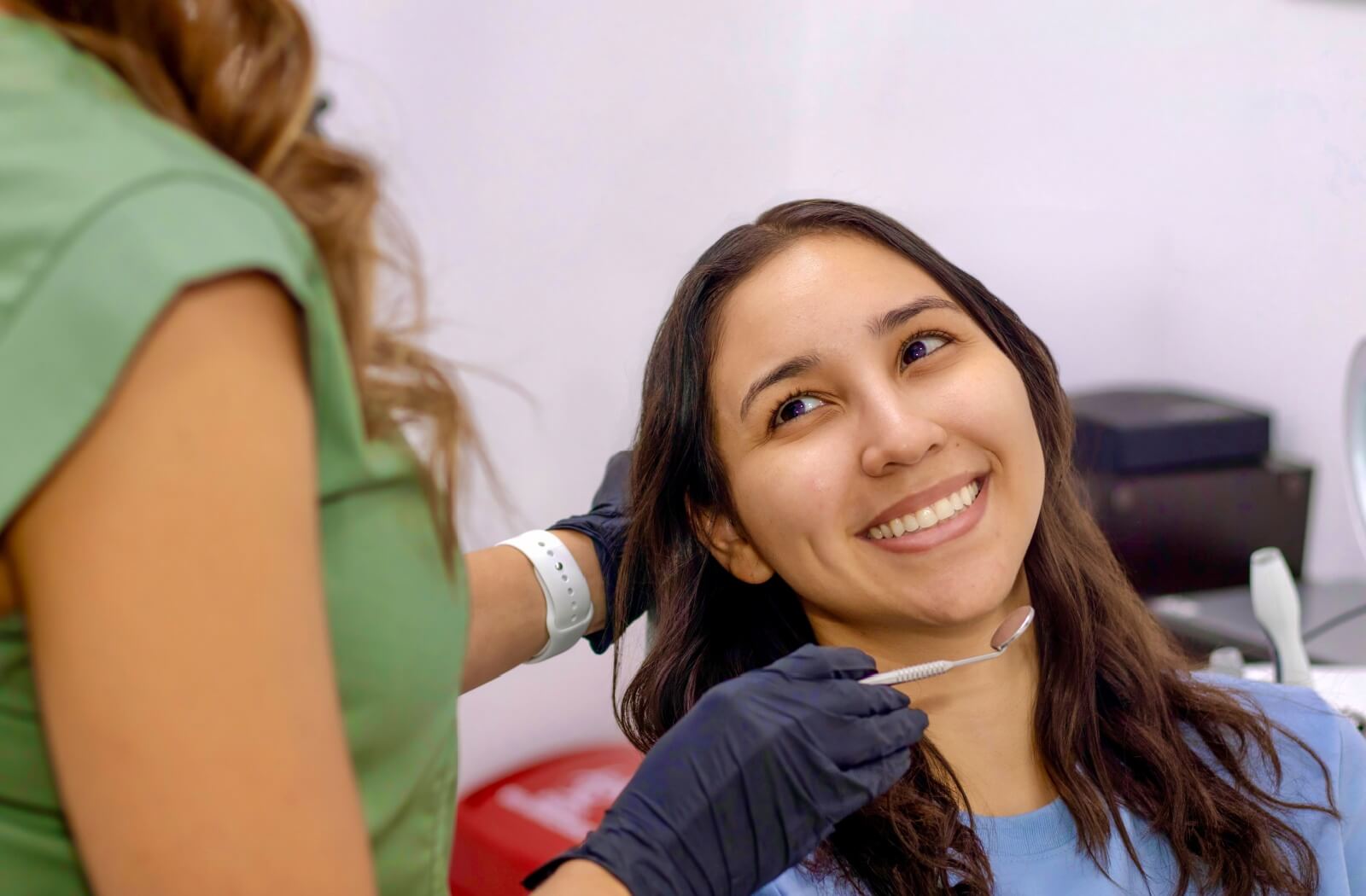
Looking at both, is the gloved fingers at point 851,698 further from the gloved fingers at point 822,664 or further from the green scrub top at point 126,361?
Result: the green scrub top at point 126,361

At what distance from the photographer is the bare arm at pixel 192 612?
51 centimetres

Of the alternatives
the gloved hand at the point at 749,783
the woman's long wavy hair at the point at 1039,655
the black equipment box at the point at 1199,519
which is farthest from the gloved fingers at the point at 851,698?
the black equipment box at the point at 1199,519

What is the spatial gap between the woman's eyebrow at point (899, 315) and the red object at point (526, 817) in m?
1.04

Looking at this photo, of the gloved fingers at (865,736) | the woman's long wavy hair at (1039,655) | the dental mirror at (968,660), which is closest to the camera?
the gloved fingers at (865,736)

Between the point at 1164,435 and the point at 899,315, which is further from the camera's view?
the point at 1164,435

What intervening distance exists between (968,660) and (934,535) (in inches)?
4.5

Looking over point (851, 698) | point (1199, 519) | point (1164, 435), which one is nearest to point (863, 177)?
point (1164, 435)

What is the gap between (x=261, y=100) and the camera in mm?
636

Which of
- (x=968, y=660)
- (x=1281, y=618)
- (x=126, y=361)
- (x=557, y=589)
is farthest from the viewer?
(x=1281, y=618)

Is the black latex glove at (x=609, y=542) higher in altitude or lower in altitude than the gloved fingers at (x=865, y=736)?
lower

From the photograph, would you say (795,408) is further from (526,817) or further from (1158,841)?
(526,817)

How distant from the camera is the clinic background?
198cm

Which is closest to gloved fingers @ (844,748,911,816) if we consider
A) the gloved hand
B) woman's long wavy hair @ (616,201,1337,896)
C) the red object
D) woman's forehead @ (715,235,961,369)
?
the gloved hand

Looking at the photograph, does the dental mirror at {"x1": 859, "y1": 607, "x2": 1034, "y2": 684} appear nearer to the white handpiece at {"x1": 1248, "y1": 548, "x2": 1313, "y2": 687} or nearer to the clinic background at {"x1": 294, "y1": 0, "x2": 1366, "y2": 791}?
the white handpiece at {"x1": 1248, "y1": 548, "x2": 1313, "y2": 687}
